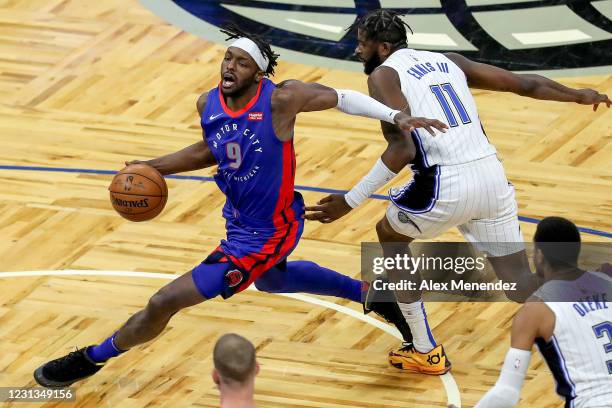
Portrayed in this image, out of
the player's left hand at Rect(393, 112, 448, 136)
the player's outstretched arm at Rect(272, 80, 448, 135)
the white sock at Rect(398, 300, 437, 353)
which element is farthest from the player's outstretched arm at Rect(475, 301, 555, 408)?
the white sock at Rect(398, 300, 437, 353)

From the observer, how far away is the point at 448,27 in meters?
14.8

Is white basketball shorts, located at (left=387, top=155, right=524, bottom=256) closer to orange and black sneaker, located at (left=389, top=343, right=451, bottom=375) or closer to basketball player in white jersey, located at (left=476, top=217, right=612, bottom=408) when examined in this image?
orange and black sneaker, located at (left=389, top=343, right=451, bottom=375)

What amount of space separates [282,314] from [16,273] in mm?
2083

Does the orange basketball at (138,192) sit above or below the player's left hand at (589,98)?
below

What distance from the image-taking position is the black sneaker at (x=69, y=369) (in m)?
8.93

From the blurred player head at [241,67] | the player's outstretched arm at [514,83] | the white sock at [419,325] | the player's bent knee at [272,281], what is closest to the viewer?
the blurred player head at [241,67]

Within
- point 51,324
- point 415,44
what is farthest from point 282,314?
point 415,44

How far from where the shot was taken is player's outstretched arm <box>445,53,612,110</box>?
9000mm

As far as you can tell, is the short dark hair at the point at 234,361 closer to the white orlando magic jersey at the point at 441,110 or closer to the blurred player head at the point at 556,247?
the blurred player head at the point at 556,247

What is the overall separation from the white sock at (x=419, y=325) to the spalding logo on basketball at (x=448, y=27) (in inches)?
212

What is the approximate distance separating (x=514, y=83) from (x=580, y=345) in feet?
9.26

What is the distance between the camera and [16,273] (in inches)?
418

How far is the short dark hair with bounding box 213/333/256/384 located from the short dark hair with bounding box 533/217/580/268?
4.92 ft

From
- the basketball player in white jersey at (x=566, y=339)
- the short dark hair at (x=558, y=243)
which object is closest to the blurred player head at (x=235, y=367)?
the basketball player in white jersey at (x=566, y=339)
